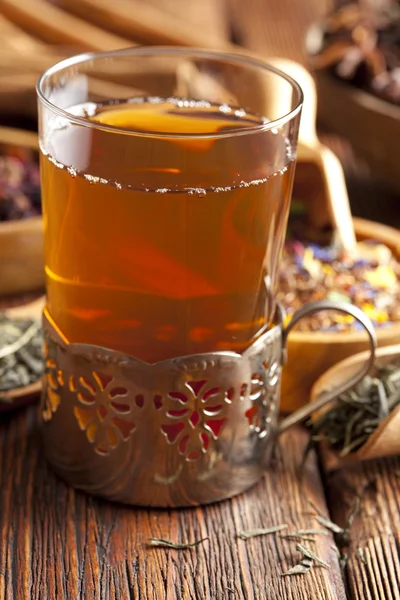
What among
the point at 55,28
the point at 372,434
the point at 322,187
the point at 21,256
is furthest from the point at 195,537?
the point at 55,28

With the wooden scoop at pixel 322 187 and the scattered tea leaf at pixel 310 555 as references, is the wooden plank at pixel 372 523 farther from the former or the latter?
the wooden scoop at pixel 322 187

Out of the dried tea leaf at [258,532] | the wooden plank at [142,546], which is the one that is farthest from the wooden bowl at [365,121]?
the dried tea leaf at [258,532]

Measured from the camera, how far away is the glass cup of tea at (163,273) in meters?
1.09

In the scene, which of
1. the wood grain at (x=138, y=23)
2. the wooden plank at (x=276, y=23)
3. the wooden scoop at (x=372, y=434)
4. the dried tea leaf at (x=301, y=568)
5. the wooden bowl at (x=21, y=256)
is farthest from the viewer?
the wooden plank at (x=276, y=23)

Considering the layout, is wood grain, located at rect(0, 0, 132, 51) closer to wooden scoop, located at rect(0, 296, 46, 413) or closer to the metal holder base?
wooden scoop, located at rect(0, 296, 46, 413)

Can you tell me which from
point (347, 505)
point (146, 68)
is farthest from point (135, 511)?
point (146, 68)

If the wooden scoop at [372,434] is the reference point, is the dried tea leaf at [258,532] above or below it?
below

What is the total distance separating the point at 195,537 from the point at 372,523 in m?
0.23

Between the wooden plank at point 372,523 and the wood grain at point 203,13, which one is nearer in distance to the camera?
the wooden plank at point 372,523

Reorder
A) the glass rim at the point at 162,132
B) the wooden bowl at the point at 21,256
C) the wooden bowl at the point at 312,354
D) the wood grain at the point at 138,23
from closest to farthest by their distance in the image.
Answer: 1. the glass rim at the point at 162,132
2. the wooden bowl at the point at 312,354
3. the wooden bowl at the point at 21,256
4. the wood grain at the point at 138,23

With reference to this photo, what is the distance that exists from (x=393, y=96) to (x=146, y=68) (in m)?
0.72

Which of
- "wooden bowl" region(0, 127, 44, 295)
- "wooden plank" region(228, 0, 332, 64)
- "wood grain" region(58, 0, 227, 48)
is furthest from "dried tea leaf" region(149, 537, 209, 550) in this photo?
"wooden plank" region(228, 0, 332, 64)

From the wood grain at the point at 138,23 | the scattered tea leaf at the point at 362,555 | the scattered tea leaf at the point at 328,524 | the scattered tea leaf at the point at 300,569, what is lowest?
the scattered tea leaf at the point at 362,555

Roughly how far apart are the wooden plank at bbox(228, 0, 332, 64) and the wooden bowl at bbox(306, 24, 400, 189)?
51 centimetres
